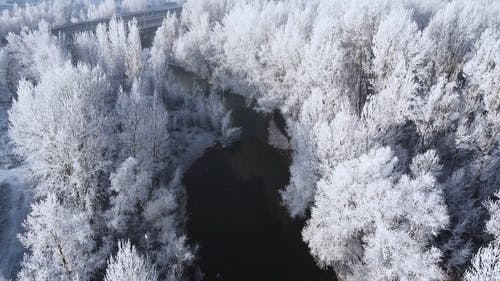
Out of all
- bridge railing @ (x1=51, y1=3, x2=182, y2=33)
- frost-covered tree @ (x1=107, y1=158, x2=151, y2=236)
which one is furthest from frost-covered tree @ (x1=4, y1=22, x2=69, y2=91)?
frost-covered tree @ (x1=107, y1=158, x2=151, y2=236)

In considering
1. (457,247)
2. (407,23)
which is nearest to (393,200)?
(457,247)

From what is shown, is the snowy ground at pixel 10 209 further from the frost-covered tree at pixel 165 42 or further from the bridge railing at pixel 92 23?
the bridge railing at pixel 92 23

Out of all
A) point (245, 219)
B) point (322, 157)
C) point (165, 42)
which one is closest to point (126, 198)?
point (245, 219)

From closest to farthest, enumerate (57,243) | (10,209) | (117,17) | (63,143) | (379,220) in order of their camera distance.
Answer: (57,243), (379,220), (63,143), (10,209), (117,17)

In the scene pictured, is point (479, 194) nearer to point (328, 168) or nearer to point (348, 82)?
point (328, 168)

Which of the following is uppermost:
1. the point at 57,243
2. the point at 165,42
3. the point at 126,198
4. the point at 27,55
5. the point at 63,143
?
the point at 63,143

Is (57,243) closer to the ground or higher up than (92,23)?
higher up

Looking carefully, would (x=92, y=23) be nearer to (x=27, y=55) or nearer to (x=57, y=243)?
(x=27, y=55)

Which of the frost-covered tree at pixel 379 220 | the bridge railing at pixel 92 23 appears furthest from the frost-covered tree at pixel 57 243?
the bridge railing at pixel 92 23
